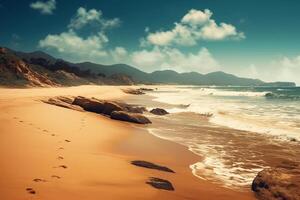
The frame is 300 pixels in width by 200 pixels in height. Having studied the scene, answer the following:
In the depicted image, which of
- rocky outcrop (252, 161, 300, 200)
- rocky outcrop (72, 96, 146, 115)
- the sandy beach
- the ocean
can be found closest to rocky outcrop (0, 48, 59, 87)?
rocky outcrop (72, 96, 146, 115)

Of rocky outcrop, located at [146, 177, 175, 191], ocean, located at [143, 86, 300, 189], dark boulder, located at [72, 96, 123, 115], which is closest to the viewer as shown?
rocky outcrop, located at [146, 177, 175, 191]

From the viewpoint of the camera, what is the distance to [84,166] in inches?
305

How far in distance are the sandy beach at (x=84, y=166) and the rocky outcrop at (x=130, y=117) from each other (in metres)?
5.87

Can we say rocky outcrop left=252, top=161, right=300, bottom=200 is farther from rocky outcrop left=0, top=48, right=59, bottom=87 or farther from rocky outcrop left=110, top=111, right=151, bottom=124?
rocky outcrop left=0, top=48, right=59, bottom=87

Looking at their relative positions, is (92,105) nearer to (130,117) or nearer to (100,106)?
(100,106)

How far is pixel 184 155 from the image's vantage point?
37.0 feet

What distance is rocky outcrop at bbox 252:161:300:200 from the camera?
668 centimetres

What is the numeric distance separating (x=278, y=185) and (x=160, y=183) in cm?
267

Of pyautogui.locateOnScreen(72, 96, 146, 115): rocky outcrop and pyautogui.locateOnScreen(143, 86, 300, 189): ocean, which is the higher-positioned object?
pyautogui.locateOnScreen(72, 96, 146, 115): rocky outcrop

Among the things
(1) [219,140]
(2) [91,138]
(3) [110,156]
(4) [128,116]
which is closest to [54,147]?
(3) [110,156]

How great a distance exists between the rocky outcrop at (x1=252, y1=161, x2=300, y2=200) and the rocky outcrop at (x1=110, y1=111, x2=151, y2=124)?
39.4 feet

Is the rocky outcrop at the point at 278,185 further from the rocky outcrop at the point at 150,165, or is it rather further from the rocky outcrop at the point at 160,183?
the rocky outcrop at the point at 150,165

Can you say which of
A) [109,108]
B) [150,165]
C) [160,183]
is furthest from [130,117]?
[160,183]

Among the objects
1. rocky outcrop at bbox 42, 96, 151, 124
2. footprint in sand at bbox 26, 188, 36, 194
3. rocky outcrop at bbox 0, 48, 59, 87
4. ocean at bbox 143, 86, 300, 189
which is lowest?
ocean at bbox 143, 86, 300, 189
